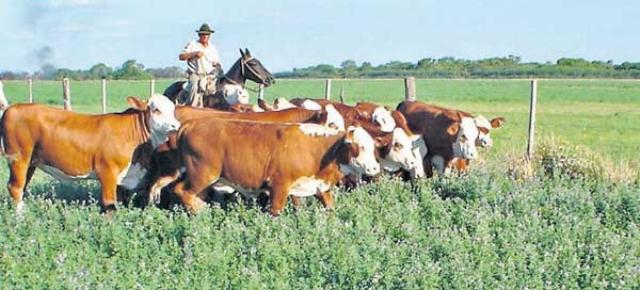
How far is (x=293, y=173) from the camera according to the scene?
10.0 metres

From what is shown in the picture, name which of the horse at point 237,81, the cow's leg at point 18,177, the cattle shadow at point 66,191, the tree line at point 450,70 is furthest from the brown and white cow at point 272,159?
the tree line at point 450,70

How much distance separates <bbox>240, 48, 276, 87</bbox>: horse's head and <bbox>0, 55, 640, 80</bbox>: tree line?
55866mm

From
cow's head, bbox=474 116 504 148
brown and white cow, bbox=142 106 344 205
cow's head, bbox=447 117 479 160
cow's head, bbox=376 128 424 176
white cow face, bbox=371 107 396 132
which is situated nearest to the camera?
brown and white cow, bbox=142 106 344 205

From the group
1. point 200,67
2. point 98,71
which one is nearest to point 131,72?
point 98,71

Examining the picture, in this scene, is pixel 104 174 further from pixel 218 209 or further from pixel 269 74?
pixel 269 74

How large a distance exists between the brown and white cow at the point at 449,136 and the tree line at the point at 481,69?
6275 centimetres

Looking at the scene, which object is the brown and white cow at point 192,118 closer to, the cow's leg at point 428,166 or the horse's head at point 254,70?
the cow's leg at point 428,166

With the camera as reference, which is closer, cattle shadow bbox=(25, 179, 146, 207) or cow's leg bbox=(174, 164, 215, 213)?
cow's leg bbox=(174, 164, 215, 213)

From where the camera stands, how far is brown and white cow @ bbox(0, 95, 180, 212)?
10.5 metres

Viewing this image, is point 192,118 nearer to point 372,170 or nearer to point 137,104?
point 137,104

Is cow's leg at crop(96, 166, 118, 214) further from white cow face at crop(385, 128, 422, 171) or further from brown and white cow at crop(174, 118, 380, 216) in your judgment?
white cow face at crop(385, 128, 422, 171)

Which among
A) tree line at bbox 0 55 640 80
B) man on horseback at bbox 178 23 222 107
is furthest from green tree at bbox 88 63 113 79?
man on horseback at bbox 178 23 222 107

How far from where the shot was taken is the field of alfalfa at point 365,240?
24.1 ft

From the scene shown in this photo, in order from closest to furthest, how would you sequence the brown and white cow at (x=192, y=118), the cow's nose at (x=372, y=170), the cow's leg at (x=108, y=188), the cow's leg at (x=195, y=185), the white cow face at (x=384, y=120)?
the cow's nose at (x=372, y=170) < the cow's leg at (x=195, y=185) < the cow's leg at (x=108, y=188) < the brown and white cow at (x=192, y=118) < the white cow face at (x=384, y=120)
